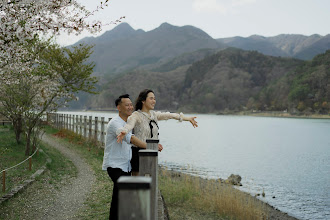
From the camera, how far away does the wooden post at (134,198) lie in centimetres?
173

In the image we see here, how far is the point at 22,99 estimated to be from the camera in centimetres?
1128

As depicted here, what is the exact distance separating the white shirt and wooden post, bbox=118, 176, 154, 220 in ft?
7.45

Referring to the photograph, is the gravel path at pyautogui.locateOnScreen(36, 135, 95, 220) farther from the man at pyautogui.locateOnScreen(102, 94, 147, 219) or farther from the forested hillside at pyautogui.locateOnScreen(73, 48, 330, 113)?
the forested hillside at pyautogui.locateOnScreen(73, 48, 330, 113)

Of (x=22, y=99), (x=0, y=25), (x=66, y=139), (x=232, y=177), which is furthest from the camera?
(x=66, y=139)

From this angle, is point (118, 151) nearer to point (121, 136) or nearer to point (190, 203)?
point (121, 136)

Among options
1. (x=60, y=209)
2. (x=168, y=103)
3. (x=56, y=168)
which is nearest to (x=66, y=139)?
(x=56, y=168)

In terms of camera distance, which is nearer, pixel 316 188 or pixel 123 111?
pixel 123 111

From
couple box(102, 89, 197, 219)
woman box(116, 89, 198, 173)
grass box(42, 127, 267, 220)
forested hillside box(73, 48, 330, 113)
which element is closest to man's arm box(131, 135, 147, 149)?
couple box(102, 89, 197, 219)

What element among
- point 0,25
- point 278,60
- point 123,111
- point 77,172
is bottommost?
point 77,172

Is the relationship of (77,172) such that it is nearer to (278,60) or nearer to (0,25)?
(0,25)

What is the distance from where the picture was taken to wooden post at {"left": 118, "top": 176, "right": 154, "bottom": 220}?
5.68ft

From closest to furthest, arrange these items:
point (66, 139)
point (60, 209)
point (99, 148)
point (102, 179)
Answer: point (60, 209) → point (102, 179) → point (99, 148) → point (66, 139)

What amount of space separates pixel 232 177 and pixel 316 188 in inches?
181

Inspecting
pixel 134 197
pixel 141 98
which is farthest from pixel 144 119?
pixel 134 197
